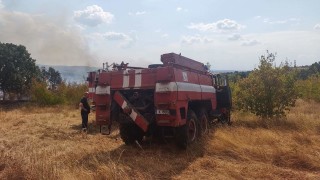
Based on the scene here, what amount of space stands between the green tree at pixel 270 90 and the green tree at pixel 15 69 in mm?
30913

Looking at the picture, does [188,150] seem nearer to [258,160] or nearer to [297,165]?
[258,160]

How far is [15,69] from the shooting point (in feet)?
128

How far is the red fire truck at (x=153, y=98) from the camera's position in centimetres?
826

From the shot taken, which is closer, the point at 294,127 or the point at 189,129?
the point at 189,129

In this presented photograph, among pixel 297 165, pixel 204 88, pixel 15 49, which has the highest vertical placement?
pixel 15 49

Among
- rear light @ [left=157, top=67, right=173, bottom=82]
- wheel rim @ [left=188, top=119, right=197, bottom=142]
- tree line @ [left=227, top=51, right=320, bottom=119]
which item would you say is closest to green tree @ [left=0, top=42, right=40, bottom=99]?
tree line @ [left=227, top=51, right=320, bottom=119]

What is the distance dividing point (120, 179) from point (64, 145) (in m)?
4.38

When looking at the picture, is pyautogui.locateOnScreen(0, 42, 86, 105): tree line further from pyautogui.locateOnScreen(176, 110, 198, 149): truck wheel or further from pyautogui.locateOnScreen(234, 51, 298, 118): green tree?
pyautogui.locateOnScreen(176, 110, 198, 149): truck wheel

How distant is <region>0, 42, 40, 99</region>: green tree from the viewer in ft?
126

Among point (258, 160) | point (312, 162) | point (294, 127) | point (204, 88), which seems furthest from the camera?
point (294, 127)

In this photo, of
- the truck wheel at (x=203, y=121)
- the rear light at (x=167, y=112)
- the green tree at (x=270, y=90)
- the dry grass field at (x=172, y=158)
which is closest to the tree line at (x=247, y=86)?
the green tree at (x=270, y=90)

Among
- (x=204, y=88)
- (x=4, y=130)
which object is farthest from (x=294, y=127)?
(x=4, y=130)

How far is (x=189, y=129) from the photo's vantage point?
9297mm

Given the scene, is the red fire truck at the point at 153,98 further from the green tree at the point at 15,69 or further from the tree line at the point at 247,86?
the green tree at the point at 15,69
